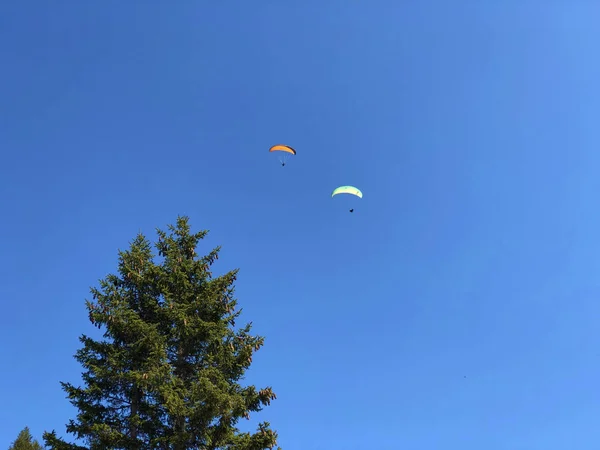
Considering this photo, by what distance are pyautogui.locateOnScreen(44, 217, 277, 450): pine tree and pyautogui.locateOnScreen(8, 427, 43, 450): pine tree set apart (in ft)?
97.8

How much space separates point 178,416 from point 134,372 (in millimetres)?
2184

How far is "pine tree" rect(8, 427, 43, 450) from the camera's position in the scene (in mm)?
42275

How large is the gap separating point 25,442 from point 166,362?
107 ft

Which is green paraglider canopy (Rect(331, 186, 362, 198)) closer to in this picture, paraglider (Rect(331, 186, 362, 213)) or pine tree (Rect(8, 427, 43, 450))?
paraglider (Rect(331, 186, 362, 213))

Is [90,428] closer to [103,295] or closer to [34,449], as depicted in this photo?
[103,295]

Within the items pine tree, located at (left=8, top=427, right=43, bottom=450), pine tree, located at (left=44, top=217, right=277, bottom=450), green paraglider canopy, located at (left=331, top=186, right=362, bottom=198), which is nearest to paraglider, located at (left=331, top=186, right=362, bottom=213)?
green paraglider canopy, located at (left=331, top=186, right=362, bottom=198)

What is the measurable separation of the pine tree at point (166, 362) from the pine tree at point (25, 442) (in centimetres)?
2982

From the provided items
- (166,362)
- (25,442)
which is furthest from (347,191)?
(25,442)

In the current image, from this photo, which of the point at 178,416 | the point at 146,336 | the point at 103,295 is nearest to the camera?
the point at 178,416

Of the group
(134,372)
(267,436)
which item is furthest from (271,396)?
(134,372)

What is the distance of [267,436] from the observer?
60.0ft

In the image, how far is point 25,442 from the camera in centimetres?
4303

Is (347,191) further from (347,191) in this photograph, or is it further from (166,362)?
(166,362)

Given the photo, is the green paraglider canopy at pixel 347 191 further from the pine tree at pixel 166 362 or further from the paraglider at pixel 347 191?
the pine tree at pixel 166 362
